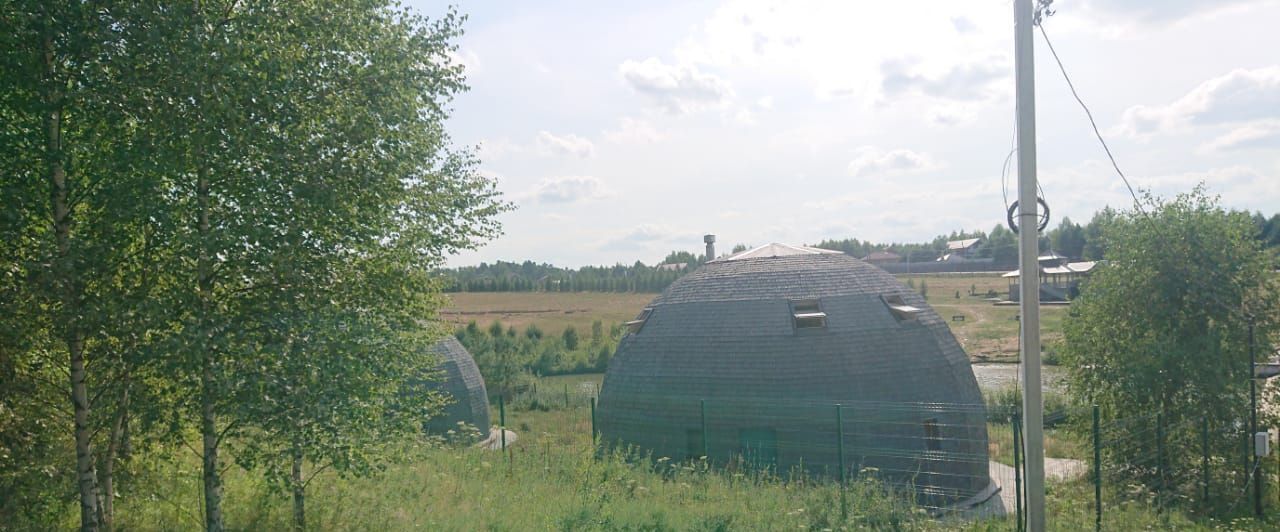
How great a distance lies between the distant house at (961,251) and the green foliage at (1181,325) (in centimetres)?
9166

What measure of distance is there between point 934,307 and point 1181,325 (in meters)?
32.5

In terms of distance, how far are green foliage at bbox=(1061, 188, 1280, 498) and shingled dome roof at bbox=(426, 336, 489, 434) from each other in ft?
51.3

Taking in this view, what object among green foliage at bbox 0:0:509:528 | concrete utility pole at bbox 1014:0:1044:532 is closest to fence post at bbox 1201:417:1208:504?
concrete utility pole at bbox 1014:0:1044:532

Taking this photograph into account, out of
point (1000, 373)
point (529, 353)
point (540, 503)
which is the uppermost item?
point (540, 503)

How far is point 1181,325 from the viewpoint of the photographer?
15375 mm

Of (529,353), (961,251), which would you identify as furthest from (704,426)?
(961,251)

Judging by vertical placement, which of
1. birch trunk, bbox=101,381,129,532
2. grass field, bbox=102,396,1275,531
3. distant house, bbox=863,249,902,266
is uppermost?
distant house, bbox=863,249,902,266

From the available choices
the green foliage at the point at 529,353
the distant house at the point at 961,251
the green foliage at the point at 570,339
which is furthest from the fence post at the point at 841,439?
the distant house at the point at 961,251

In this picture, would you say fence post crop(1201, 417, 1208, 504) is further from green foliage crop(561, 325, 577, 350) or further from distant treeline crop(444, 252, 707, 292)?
distant treeline crop(444, 252, 707, 292)

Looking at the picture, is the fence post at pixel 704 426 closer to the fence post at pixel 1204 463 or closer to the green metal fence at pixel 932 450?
the green metal fence at pixel 932 450

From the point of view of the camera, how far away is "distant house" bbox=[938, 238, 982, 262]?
105375 mm

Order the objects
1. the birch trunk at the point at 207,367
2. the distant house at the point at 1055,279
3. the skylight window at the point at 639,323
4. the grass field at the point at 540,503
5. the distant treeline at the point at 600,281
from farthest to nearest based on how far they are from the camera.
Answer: the distant treeline at the point at 600,281, the distant house at the point at 1055,279, the skylight window at the point at 639,323, the grass field at the point at 540,503, the birch trunk at the point at 207,367

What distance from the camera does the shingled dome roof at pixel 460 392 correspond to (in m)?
22.9

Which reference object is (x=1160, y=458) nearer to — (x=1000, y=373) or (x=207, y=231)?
(x=207, y=231)
